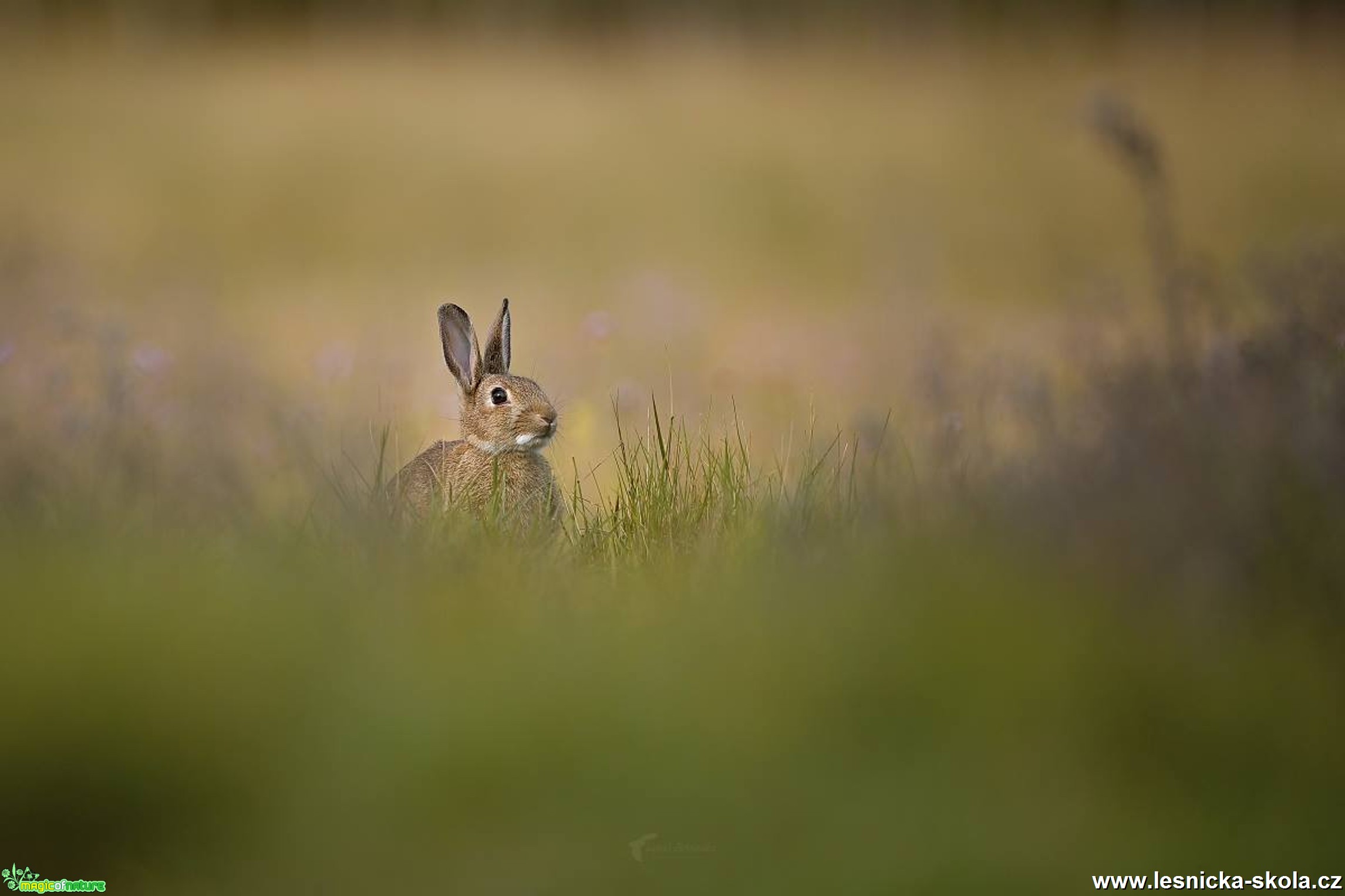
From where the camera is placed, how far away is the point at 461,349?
→ 566cm

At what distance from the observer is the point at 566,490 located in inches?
207

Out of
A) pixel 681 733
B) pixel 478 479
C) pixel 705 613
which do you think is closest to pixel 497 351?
pixel 478 479

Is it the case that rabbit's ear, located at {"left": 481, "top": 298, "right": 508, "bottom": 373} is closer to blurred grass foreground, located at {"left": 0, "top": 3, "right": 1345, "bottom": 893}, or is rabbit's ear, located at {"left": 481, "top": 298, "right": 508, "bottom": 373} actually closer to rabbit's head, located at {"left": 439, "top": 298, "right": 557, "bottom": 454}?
rabbit's head, located at {"left": 439, "top": 298, "right": 557, "bottom": 454}

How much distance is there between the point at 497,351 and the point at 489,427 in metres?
0.33

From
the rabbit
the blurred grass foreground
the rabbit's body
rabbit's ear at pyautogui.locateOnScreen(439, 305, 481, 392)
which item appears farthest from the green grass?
rabbit's ear at pyautogui.locateOnScreen(439, 305, 481, 392)

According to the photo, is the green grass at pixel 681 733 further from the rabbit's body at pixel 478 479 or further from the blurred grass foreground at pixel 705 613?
the rabbit's body at pixel 478 479

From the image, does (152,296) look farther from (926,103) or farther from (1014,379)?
(926,103)

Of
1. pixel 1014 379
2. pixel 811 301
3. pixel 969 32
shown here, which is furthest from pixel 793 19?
pixel 1014 379

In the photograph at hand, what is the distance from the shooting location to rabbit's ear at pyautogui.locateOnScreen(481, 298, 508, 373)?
564 cm

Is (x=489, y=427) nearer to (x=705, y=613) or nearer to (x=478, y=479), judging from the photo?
(x=478, y=479)

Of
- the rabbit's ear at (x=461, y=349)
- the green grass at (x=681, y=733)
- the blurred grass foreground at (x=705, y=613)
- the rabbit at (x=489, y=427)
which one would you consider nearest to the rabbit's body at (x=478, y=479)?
the rabbit at (x=489, y=427)

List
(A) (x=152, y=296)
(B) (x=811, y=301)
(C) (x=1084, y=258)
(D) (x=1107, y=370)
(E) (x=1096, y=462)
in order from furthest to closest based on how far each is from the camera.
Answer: (B) (x=811, y=301) → (C) (x=1084, y=258) → (A) (x=152, y=296) → (D) (x=1107, y=370) → (E) (x=1096, y=462)

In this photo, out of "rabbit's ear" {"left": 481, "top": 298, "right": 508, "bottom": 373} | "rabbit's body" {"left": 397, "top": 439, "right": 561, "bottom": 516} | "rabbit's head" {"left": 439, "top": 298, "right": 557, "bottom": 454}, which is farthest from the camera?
"rabbit's ear" {"left": 481, "top": 298, "right": 508, "bottom": 373}

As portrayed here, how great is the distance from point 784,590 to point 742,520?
112 centimetres
